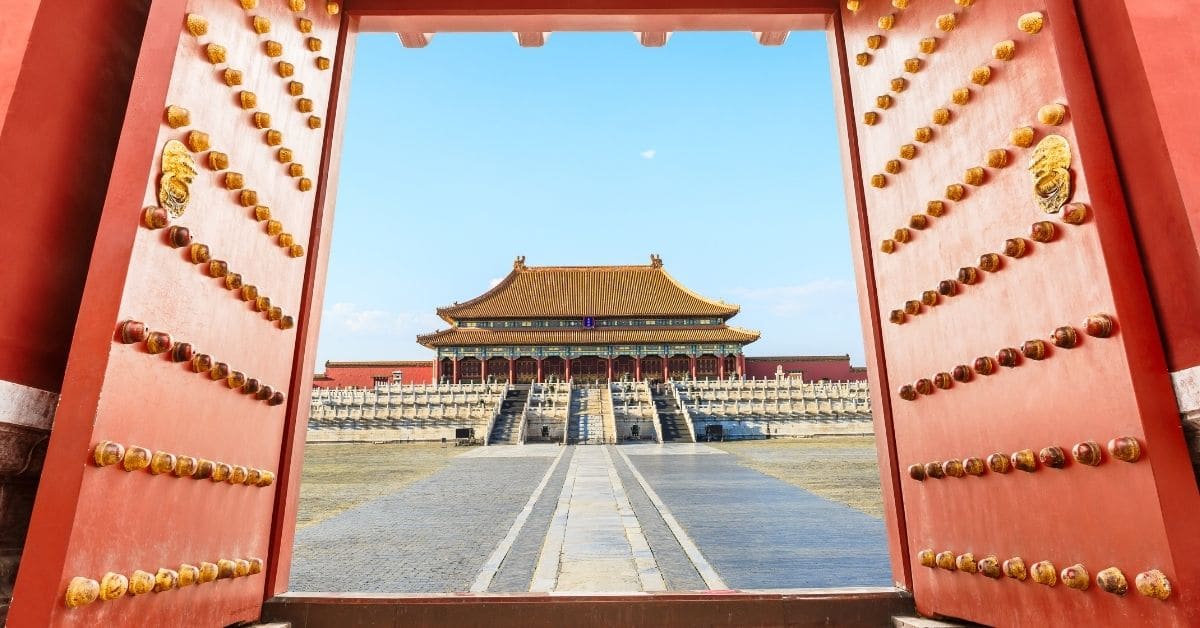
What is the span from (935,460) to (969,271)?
0.65 metres

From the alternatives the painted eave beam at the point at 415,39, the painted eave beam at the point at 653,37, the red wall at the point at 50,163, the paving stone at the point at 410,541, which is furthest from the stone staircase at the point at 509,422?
the red wall at the point at 50,163

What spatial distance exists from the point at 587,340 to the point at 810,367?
46.8 ft

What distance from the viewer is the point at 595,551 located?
3.93 m

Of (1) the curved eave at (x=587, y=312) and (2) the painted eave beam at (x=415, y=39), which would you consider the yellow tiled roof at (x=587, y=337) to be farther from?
(2) the painted eave beam at (x=415, y=39)

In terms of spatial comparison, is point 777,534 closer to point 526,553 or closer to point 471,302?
point 526,553

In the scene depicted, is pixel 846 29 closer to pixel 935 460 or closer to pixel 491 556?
pixel 935 460

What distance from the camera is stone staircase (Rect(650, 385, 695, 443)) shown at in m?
24.3

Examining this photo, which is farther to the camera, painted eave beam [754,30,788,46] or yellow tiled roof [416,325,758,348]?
yellow tiled roof [416,325,758,348]

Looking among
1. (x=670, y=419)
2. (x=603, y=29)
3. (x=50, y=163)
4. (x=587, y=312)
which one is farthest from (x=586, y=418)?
(x=50, y=163)

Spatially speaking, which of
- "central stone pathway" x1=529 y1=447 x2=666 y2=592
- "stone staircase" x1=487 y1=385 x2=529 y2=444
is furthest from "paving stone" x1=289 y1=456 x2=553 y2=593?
"stone staircase" x1=487 y1=385 x2=529 y2=444

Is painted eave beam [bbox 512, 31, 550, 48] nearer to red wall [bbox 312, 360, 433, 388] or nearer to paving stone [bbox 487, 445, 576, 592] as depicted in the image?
paving stone [bbox 487, 445, 576, 592]

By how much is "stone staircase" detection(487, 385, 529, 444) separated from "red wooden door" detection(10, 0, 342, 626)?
2122 centimetres

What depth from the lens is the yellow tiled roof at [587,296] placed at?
37.8 meters

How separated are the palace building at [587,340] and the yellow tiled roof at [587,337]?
0.20 feet
